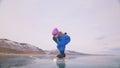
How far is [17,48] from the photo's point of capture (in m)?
3.17

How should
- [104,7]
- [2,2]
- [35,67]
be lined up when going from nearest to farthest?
[35,67], [104,7], [2,2]

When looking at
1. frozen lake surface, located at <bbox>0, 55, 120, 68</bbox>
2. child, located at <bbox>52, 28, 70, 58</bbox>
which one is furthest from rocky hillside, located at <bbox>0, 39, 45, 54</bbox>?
frozen lake surface, located at <bbox>0, 55, 120, 68</bbox>

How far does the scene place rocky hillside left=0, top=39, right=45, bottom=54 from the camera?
3.08 metres

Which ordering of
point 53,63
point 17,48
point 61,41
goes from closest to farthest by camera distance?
1. point 53,63
2. point 61,41
3. point 17,48

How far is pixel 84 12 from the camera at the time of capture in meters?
3.12

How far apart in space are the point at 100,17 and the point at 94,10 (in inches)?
5.0

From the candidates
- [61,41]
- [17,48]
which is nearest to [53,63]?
[61,41]

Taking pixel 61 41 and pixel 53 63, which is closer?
pixel 53 63

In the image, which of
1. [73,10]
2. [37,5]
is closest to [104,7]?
[73,10]

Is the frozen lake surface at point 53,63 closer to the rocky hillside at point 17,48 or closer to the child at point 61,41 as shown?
the child at point 61,41

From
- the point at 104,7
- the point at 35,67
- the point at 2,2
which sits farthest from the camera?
the point at 2,2

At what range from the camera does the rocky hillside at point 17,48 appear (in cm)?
308

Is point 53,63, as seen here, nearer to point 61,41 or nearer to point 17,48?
point 61,41

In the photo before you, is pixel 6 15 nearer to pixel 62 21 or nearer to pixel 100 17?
pixel 62 21
